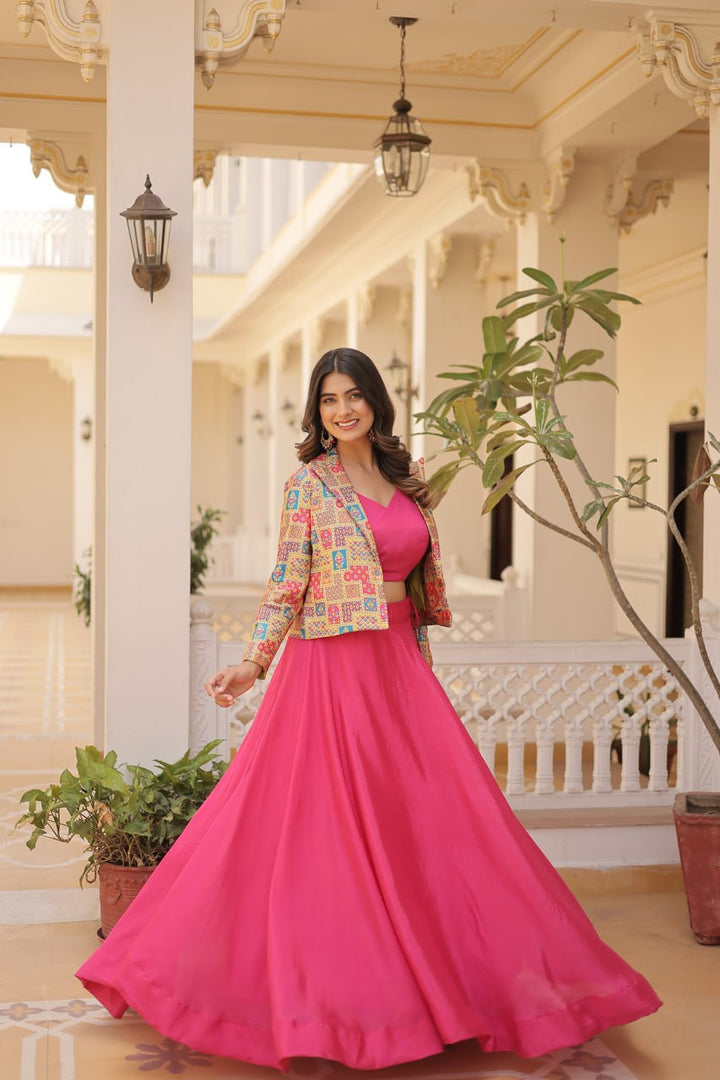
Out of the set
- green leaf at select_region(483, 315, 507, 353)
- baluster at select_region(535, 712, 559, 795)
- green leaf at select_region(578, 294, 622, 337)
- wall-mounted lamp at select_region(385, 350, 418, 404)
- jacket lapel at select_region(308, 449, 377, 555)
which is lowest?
baluster at select_region(535, 712, 559, 795)

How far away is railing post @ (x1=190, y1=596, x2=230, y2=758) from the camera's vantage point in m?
4.14

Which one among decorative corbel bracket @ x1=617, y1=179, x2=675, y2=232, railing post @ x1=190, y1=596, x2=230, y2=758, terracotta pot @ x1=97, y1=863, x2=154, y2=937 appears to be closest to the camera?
terracotta pot @ x1=97, y1=863, x2=154, y2=937

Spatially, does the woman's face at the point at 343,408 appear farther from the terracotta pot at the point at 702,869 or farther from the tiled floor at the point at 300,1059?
the terracotta pot at the point at 702,869

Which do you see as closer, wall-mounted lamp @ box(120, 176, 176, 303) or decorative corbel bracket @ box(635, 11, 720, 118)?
wall-mounted lamp @ box(120, 176, 176, 303)

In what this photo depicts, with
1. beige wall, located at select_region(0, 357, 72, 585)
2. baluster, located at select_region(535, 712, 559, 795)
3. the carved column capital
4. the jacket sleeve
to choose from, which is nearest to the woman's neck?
the jacket sleeve

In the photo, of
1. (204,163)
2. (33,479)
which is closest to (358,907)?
(204,163)

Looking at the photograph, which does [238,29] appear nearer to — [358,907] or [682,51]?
[682,51]

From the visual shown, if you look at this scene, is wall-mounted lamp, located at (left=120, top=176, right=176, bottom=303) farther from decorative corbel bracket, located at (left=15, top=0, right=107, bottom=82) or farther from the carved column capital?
the carved column capital

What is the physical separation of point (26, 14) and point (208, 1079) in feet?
10.1

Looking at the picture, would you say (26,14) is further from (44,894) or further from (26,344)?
(26,344)

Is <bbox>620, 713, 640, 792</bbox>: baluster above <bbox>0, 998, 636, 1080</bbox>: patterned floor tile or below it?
above

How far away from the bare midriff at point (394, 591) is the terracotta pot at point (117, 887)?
3.77 ft

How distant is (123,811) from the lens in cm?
364

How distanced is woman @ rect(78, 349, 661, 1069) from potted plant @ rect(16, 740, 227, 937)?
597mm
